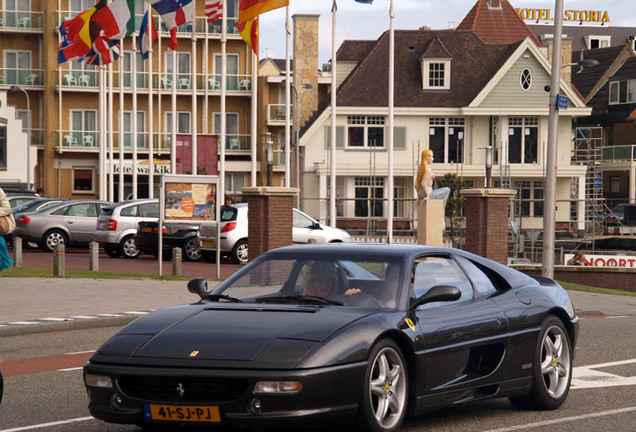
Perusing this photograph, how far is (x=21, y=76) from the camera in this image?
213 ft

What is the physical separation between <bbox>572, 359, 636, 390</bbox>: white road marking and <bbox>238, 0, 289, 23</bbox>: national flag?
20565mm

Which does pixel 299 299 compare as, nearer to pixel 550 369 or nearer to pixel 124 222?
pixel 550 369

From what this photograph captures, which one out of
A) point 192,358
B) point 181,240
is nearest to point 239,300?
point 192,358

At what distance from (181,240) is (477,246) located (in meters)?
8.27

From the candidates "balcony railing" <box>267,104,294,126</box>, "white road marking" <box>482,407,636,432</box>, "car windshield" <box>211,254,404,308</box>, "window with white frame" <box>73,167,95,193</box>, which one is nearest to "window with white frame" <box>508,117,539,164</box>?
"balcony railing" <box>267,104,294,126</box>

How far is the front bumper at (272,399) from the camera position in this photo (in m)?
6.51

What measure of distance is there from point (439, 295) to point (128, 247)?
25.1m

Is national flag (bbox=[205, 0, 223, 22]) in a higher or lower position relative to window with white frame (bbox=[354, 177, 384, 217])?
higher

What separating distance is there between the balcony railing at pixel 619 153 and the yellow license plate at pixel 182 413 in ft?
221

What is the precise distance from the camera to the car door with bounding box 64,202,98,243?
110 feet

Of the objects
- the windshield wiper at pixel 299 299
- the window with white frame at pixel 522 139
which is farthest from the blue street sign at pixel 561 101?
the window with white frame at pixel 522 139

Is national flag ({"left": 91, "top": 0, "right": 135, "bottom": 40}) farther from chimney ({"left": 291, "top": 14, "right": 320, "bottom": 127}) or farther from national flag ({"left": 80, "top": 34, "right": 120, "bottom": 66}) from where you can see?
chimney ({"left": 291, "top": 14, "right": 320, "bottom": 127})

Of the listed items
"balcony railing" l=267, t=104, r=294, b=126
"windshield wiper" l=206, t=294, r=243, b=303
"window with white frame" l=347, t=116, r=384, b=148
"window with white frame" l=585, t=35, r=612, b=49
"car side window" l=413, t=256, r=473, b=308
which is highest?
"window with white frame" l=585, t=35, r=612, b=49

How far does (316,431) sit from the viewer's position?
24.8ft
